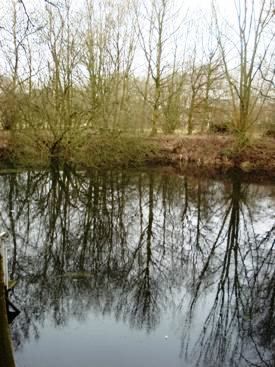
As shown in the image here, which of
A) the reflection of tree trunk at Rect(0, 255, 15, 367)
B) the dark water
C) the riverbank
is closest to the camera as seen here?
the reflection of tree trunk at Rect(0, 255, 15, 367)

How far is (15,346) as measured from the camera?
514cm

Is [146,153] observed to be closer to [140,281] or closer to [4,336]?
[140,281]

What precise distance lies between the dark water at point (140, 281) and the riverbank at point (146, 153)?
22.7 feet

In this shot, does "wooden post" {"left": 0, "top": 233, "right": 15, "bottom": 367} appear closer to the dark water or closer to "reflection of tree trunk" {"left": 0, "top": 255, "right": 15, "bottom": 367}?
"reflection of tree trunk" {"left": 0, "top": 255, "right": 15, "bottom": 367}

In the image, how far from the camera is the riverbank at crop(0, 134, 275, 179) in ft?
67.8

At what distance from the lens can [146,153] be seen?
23062 millimetres

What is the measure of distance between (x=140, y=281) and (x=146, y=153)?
16302mm

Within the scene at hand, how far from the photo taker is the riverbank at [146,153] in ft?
67.8

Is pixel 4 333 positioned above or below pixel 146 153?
below

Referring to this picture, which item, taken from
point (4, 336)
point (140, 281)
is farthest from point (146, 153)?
point (4, 336)

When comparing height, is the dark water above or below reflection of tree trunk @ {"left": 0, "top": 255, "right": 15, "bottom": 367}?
below

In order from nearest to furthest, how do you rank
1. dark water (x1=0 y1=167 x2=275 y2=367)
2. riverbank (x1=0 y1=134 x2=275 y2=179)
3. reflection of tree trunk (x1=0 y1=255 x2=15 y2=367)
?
reflection of tree trunk (x1=0 y1=255 x2=15 y2=367) < dark water (x1=0 y1=167 x2=275 y2=367) < riverbank (x1=0 y1=134 x2=275 y2=179)

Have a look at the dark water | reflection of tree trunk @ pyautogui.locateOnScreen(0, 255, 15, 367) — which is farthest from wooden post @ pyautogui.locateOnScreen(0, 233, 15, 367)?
the dark water

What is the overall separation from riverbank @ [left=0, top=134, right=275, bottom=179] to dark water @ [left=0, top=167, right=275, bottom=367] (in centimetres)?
693
